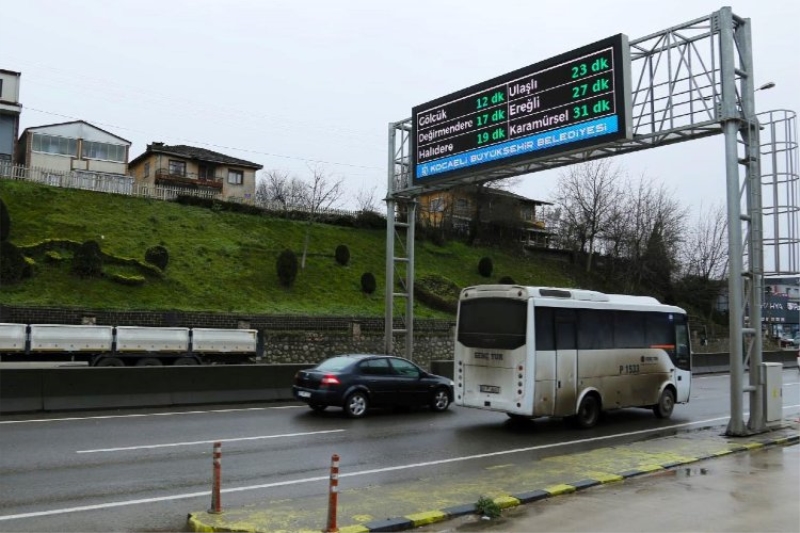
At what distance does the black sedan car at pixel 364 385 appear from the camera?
16422mm

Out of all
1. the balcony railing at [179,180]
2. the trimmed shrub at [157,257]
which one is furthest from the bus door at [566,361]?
the balcony railing at [179,180]

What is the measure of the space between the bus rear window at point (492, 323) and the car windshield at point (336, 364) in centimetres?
298

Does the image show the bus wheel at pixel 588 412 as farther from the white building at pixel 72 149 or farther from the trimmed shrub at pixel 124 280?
the white building at pixel 72 149

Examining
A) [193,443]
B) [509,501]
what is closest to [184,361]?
[193,443]

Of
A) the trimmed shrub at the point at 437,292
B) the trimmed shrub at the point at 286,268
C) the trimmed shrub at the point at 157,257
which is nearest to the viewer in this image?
the trimmed shrub at the point at 157,257

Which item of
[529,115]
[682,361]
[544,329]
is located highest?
[529,115]

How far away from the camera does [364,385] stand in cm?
1673

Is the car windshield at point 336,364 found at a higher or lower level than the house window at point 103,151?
lower

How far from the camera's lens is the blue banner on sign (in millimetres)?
16438

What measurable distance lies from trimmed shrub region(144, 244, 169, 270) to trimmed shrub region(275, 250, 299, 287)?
681cm

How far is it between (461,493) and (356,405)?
8.25m

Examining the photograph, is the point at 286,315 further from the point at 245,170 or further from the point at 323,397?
the point at 245,170

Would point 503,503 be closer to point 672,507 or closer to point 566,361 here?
point 672,507

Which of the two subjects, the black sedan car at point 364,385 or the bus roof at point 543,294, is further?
the black sedan car at point 364,385
